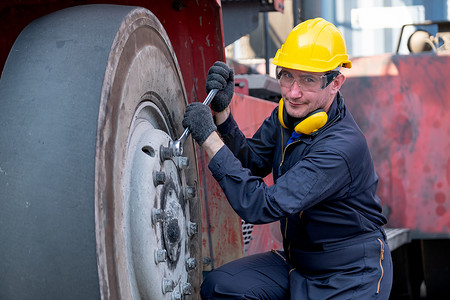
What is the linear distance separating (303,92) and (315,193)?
364mm

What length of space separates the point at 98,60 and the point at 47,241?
1.24 ft

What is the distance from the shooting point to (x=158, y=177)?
64.1 inches

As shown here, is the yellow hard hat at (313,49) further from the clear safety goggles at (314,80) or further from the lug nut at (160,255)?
the lug nut at (160,255)

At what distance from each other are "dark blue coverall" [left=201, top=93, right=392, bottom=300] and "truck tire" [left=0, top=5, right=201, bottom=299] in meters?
0.46

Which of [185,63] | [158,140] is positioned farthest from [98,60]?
[185,63]

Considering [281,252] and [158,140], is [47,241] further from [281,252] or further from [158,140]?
[281,252]

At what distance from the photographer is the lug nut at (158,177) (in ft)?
5.30

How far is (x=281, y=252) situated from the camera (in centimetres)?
256

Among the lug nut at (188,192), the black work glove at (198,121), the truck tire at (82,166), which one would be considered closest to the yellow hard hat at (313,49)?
the black work glove at (198,121)

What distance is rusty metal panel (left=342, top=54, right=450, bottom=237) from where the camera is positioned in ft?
12.5

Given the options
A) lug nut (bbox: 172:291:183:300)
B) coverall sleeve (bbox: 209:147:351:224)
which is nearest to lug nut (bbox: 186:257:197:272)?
lug nut (bbox: 172:291:183:300)

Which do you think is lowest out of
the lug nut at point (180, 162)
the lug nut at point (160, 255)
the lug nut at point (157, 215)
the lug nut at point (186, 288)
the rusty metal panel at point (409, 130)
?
the rusty metal panel at point (409, 130)

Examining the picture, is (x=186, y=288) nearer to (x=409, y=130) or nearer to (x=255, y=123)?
(x=255, y=123)

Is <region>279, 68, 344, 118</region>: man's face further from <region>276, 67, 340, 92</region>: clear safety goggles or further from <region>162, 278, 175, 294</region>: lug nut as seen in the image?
<region>162, 278, 175, 294</region>: lug nut
